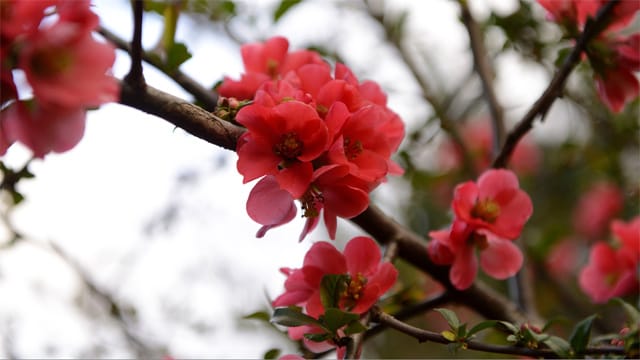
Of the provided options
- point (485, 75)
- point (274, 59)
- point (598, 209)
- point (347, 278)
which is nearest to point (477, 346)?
point (347, 278)

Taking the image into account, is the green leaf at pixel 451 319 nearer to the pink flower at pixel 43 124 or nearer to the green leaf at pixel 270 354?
the green leaf at pixel 270 354

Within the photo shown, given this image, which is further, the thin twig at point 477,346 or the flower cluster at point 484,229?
the flower cluster at point 484,229

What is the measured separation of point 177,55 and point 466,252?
0.34 m

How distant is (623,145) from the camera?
146cm

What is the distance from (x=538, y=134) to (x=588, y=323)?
1.85 meters

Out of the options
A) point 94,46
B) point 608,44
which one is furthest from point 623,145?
point 94,46

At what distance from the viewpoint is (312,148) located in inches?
21.0

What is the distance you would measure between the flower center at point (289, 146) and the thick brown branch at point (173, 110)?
0.05 metres

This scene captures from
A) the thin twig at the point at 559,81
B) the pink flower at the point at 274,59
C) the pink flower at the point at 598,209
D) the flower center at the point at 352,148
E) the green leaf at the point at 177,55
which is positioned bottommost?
the flower center at the point at 352,148

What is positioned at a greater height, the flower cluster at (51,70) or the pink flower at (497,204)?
the pink flower at (497,204)

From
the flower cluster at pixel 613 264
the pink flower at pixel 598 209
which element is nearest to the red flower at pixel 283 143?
the flower cluster at pixel 613 264

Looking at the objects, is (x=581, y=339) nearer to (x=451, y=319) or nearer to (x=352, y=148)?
(x=451, y=319)

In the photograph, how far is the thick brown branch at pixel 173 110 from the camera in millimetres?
513

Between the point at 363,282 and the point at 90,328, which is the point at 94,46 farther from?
the point at 90,328
